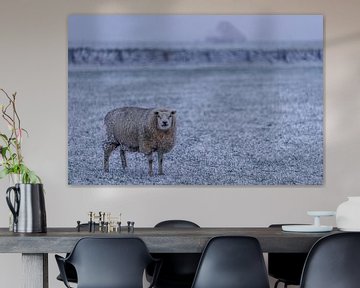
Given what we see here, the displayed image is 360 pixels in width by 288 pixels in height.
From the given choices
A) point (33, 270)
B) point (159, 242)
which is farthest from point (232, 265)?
point (33, 270)

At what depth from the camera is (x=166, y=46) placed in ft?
19.7

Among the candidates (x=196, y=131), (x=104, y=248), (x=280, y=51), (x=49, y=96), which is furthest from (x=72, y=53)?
(x=104, y=248)

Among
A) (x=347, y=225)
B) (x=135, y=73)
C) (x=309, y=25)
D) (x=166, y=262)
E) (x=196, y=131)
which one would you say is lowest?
(x=166, y=262)

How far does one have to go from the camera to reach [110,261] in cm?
374

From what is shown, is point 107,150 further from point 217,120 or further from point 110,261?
point 110,261

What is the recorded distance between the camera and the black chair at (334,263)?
3645 mm

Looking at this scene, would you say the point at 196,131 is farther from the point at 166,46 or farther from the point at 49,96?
the point at 49,96

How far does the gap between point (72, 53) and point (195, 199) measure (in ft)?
4.86

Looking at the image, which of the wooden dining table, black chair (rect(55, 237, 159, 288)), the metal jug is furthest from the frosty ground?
black chair (rect(55, 237, 159, 288))

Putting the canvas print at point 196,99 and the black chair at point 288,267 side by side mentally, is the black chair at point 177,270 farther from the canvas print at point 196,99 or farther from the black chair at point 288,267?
the canvas print at point 196,99

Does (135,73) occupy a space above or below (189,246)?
above

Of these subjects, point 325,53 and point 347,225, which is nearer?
point 347,225

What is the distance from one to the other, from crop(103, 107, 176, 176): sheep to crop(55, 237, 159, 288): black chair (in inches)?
89.6

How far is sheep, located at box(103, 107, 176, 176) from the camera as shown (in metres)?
6.01
